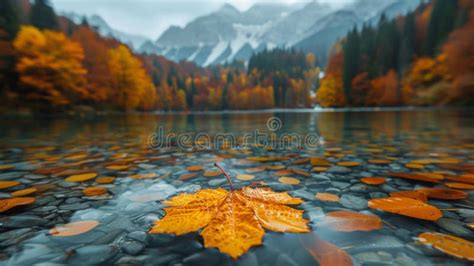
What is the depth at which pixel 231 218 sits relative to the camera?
93 centimetres

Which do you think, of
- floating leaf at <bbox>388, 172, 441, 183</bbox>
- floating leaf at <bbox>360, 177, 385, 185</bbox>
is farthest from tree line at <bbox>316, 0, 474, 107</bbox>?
floating leaf at <bbox>360, 177, 385, 185</bbox>

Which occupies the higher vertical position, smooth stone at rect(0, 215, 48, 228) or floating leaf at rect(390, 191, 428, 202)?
floating leaf at rect(390, 191, 428, 202)

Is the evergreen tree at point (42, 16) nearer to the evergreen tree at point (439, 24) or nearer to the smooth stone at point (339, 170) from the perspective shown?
the smooth stone at point (339, 170)

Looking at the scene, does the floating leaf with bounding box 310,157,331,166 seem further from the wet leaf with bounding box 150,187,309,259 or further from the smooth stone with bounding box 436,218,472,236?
the smooth stone with bounding box 436,218,472,236

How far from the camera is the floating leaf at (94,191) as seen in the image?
150 centimetres

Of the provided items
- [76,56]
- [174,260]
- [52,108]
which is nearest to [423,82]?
[174,260]

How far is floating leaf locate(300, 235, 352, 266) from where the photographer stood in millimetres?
743

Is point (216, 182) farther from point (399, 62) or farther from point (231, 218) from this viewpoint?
point (399, 62)

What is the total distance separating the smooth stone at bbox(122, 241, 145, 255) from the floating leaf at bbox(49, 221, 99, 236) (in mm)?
262

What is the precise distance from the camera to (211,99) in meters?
63.6

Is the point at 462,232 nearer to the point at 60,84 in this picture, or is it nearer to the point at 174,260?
the point at 174,260

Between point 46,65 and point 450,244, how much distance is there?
23.3m

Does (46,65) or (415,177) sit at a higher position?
(46,65)

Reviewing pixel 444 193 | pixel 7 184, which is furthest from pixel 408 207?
pixel 7 184
